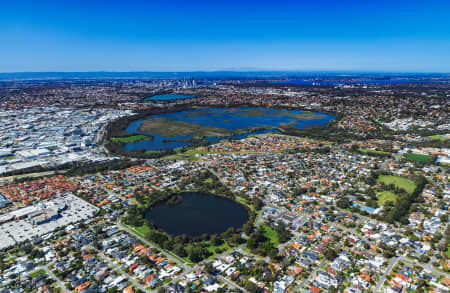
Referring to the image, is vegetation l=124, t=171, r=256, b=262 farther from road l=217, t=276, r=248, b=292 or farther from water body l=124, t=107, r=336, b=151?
water body l=124, t=107, r=336, b=151

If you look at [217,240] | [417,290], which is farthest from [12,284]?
[417,290]

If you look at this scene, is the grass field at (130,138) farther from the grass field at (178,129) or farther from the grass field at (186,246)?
the grass field at (186,246)

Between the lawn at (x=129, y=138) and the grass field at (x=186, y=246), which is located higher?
the lawn at (x=129, y=138)

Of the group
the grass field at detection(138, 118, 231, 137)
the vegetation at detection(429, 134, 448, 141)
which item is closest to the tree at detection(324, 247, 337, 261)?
the grass field at detection(138, 118, 231, 137)

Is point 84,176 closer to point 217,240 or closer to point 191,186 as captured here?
point 191,186

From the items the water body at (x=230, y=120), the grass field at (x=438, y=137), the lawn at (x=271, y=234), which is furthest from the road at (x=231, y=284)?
the grass field at (x=438, y=137)

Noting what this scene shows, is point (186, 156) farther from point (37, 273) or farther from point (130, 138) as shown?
point (37, 273)
